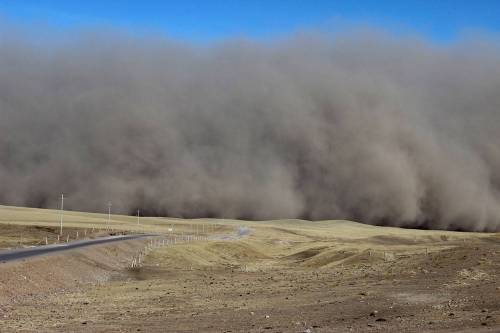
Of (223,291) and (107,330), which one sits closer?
(107,330)

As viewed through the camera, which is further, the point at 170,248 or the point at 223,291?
the point at 170,248

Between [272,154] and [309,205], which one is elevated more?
[272,154]

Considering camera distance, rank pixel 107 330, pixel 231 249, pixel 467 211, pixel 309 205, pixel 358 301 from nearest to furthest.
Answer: pixel 107 330
pixel 358 301
pixel 231 249
pixel 467 211
pixel 309 205

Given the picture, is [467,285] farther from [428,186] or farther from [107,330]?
[428,186]

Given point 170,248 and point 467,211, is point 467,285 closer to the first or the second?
point 170,248

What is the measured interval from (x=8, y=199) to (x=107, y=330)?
12920cm

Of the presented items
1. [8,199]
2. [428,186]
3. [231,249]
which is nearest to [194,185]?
[8,199]

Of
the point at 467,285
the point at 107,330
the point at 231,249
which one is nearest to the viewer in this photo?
the point at 107,330

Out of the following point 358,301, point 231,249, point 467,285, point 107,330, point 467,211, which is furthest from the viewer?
point 467,211

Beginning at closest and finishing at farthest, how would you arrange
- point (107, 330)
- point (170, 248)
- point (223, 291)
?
1. point (107, 330)
2. point (223, 291)
3. point (170, 248)

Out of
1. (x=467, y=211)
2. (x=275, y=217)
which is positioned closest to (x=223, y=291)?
(x=275, y=217)

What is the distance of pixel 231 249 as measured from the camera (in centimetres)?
5269

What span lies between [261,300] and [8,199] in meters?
126

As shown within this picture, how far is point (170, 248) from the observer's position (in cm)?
4469
